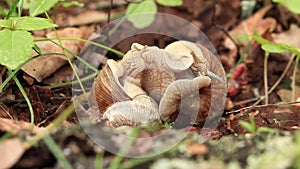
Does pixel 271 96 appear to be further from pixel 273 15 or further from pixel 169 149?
pixel 169 149

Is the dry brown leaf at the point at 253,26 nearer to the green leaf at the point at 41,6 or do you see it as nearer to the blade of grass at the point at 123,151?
the green leaf at the point at 41,6

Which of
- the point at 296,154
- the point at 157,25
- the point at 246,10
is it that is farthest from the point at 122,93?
the point at 246,10

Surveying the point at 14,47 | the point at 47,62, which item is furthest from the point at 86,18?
the point at 14,47

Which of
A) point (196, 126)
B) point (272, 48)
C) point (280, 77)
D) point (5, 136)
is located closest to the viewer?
point (5, 136)

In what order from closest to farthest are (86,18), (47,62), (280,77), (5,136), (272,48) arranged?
1. (5,136)
2. (272,48)
3. (47,62)
4. (280,77)
5. (86,18)

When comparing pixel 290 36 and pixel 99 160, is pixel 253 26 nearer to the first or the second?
pixel 290 36

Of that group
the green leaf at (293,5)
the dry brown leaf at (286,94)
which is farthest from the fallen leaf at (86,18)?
the green leaf at (293,5)
